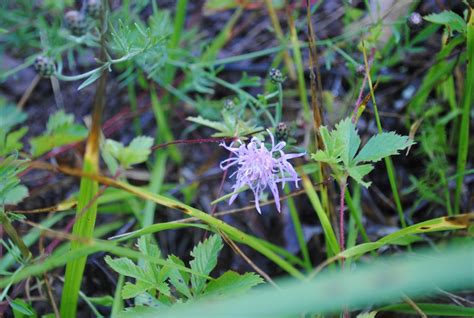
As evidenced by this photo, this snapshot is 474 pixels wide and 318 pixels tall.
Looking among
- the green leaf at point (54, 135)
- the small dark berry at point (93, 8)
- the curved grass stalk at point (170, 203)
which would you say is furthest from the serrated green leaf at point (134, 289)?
the green leaf at point (54, 135)

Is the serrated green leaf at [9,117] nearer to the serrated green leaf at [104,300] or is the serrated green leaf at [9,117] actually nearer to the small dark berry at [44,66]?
the small dark berry at [44,66]

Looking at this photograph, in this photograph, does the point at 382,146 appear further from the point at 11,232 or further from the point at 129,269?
the point at 11,232

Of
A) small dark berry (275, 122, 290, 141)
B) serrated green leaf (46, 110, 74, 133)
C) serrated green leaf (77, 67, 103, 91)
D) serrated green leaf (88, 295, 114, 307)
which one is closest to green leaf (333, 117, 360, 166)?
small dark berry (275, 122, 290, 141)

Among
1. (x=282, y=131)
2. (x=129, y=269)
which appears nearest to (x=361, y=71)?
(x=282, y=131)

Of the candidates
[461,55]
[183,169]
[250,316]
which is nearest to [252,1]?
[183,169]

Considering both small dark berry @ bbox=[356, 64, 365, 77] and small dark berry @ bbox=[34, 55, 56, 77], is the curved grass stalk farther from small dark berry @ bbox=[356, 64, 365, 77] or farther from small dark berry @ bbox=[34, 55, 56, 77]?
small dark berry @ bbox=[356, 64, 365, 77]

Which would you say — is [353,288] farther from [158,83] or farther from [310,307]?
[158,83]
